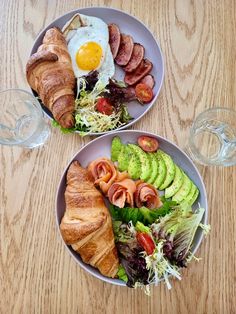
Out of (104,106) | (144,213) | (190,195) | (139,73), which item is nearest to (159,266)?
(144,213)

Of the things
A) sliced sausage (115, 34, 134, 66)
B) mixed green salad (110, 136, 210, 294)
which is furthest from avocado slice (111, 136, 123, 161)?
sliced sausage (115, 34, 134, 66)

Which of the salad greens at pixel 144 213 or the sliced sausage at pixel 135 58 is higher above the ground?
the sliced sausage at pixel 135 58

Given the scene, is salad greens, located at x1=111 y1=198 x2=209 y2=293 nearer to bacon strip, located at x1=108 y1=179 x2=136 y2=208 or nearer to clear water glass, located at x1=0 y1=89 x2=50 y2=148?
bacon strip, located at x1=108 y1=179 x2=136 y2=208

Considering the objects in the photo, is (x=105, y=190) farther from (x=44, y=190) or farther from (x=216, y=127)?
(x=216, y=127)

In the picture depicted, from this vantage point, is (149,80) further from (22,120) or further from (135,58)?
(22,120)

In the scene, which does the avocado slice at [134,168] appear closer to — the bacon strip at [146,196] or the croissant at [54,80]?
the bacon strip at [146,196]

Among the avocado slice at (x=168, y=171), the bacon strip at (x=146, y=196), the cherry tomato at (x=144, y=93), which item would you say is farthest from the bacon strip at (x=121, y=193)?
the cherry tomato at (x=144, y=93)
